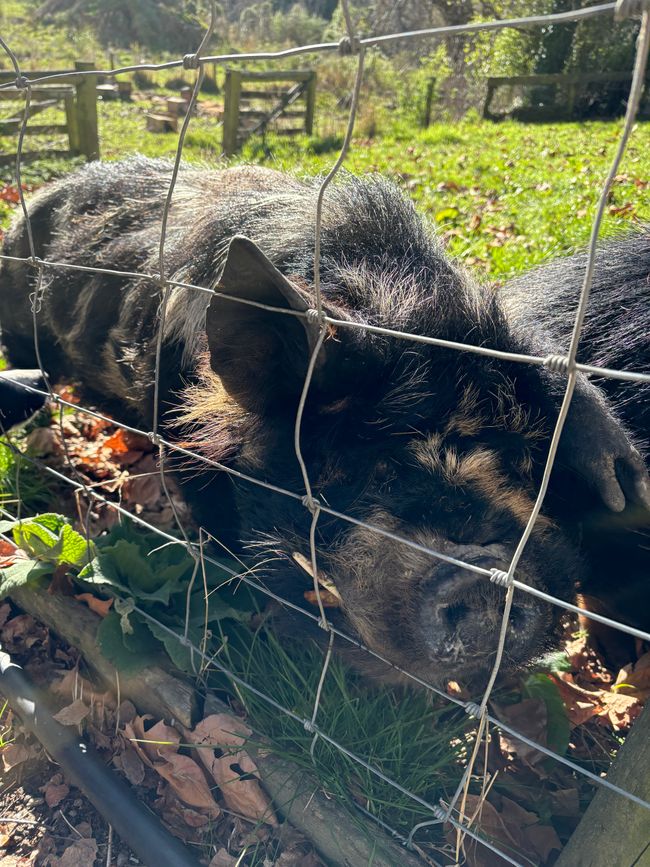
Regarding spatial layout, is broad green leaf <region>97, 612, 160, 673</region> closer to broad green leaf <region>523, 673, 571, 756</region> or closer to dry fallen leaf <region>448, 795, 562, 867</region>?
dry fallen leaf <region>448, 795, 562, 867</region>

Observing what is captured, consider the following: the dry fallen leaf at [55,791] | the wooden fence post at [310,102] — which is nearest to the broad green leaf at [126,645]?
the dry fallen leaf at [55,791]

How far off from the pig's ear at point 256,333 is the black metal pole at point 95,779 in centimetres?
139

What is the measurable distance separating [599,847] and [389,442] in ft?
3.88

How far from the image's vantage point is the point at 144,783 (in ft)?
9.32

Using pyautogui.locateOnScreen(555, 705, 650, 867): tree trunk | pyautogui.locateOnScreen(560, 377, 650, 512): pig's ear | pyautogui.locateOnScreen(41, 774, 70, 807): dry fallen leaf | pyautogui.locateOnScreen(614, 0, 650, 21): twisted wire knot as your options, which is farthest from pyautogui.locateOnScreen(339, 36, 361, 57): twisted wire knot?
pyautogui.locateOnScreen(41, 774, 70, 807): dry fallen leaf

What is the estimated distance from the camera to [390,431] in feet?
7.62

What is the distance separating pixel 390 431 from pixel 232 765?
1317mm

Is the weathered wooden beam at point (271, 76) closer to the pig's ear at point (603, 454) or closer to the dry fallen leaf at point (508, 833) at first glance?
the pig's ear at point (603, 454)

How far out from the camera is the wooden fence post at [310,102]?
15633 millimetres

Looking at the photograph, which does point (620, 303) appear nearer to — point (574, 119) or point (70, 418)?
point (70, 418)

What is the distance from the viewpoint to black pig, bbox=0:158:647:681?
2.09 metres

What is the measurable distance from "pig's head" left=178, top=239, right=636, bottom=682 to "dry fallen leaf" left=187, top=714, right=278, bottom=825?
600mm

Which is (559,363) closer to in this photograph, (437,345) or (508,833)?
(437,345)

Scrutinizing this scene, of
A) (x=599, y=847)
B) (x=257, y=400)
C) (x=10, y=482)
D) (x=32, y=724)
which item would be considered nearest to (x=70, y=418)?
(x=10, y=482)
